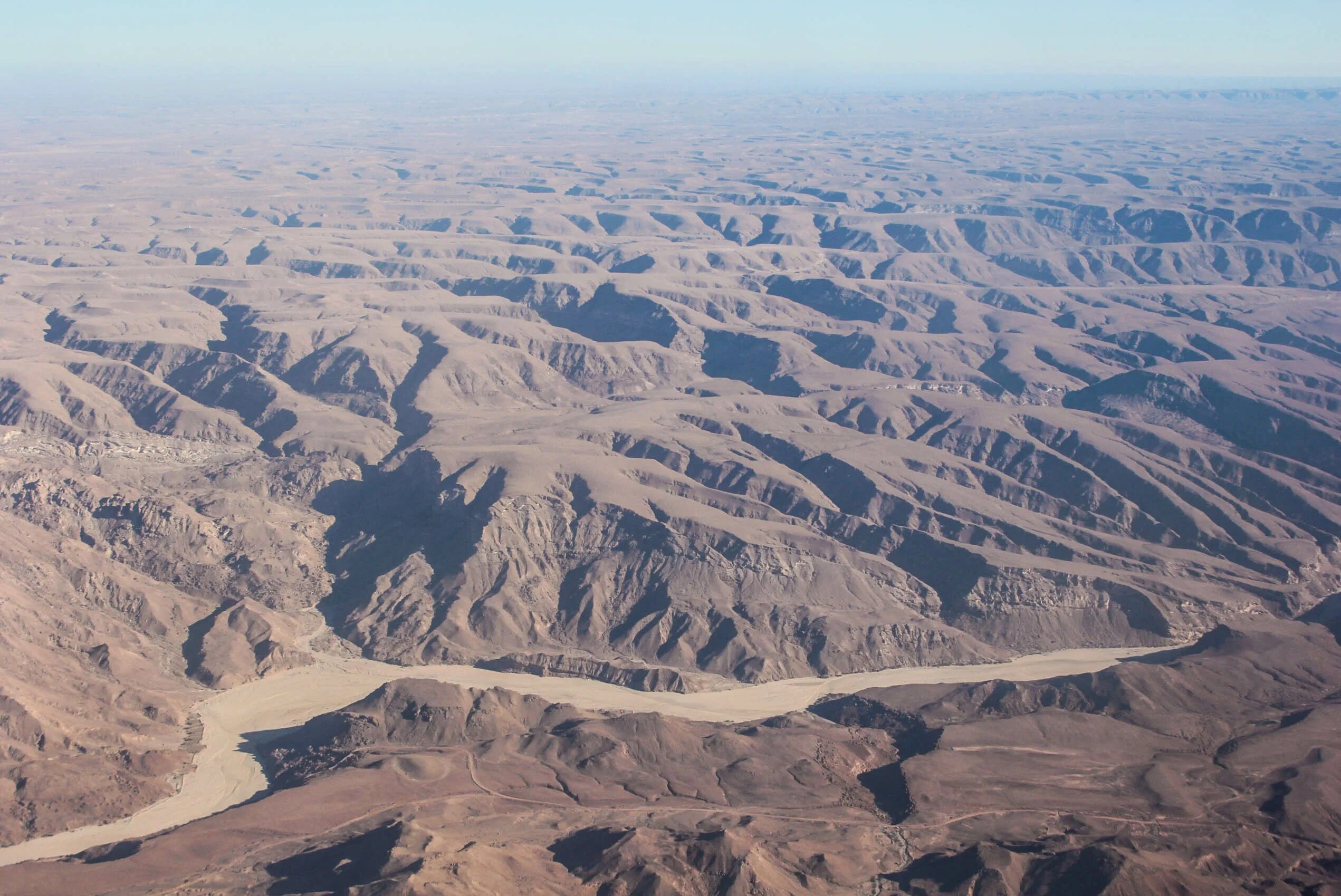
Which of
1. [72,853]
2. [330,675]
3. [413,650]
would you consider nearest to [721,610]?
[413,650]

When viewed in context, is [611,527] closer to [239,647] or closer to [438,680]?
[438,680]

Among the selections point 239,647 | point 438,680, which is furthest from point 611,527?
point 239,647

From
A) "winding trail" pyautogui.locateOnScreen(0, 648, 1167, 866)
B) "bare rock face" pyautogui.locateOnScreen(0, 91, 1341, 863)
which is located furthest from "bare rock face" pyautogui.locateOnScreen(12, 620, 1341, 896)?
"winding trail" pyautogui.locateOnScreen(0, 648, 1167, 866)

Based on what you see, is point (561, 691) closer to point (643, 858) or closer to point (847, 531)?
point (643, 858)

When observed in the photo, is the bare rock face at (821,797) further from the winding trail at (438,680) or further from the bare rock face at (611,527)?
→ the winding trail at (438,680)

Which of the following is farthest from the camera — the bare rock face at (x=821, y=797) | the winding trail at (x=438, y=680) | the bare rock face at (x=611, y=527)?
the bare rock face at (x=611, y=527)

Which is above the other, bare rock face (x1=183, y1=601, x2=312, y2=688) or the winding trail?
bare rock face (x1=183, y1=601, x2=312, y2=688)

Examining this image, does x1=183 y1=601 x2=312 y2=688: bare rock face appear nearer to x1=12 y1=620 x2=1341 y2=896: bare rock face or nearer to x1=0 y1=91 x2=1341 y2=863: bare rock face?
x1=0 y1=91 x2=1341 y2=863: bare rock face

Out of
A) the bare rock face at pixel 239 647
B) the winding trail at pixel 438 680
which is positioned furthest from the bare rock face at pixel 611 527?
the winding trail at pixel 438 680
